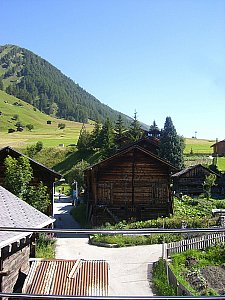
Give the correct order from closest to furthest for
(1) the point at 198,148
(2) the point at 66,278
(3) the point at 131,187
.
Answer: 1. (2) the point at 66,278
2. (3) the point at 131,187
3. (1) the point at 198,148

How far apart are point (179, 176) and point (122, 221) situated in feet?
64.2

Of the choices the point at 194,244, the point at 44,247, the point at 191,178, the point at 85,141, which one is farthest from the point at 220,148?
the point at 44,247

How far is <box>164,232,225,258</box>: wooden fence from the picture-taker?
65.2 ft

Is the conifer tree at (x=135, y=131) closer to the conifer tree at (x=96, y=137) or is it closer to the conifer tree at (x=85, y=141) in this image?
the conifer tree at (x=96, y=137)

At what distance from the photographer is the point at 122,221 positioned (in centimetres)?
2961

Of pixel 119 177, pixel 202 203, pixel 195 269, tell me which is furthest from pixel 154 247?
pixel 202 203

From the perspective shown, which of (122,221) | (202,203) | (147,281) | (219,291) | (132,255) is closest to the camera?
(219,291)

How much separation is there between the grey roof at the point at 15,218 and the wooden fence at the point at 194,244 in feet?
35.2

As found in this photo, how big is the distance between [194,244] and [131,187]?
10337 mm

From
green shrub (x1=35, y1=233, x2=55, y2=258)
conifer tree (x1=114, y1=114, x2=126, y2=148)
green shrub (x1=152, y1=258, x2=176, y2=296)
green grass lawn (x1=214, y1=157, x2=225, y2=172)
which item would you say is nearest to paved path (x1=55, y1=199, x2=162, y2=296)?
green shrub (x1=152, y1=258, x2=176, y2=296)

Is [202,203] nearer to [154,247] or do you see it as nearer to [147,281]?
[154,247]

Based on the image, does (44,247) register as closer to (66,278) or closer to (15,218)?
(66,278)

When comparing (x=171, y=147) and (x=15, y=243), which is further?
(x=171, y=147)

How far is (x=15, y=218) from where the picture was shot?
28.8 ft
